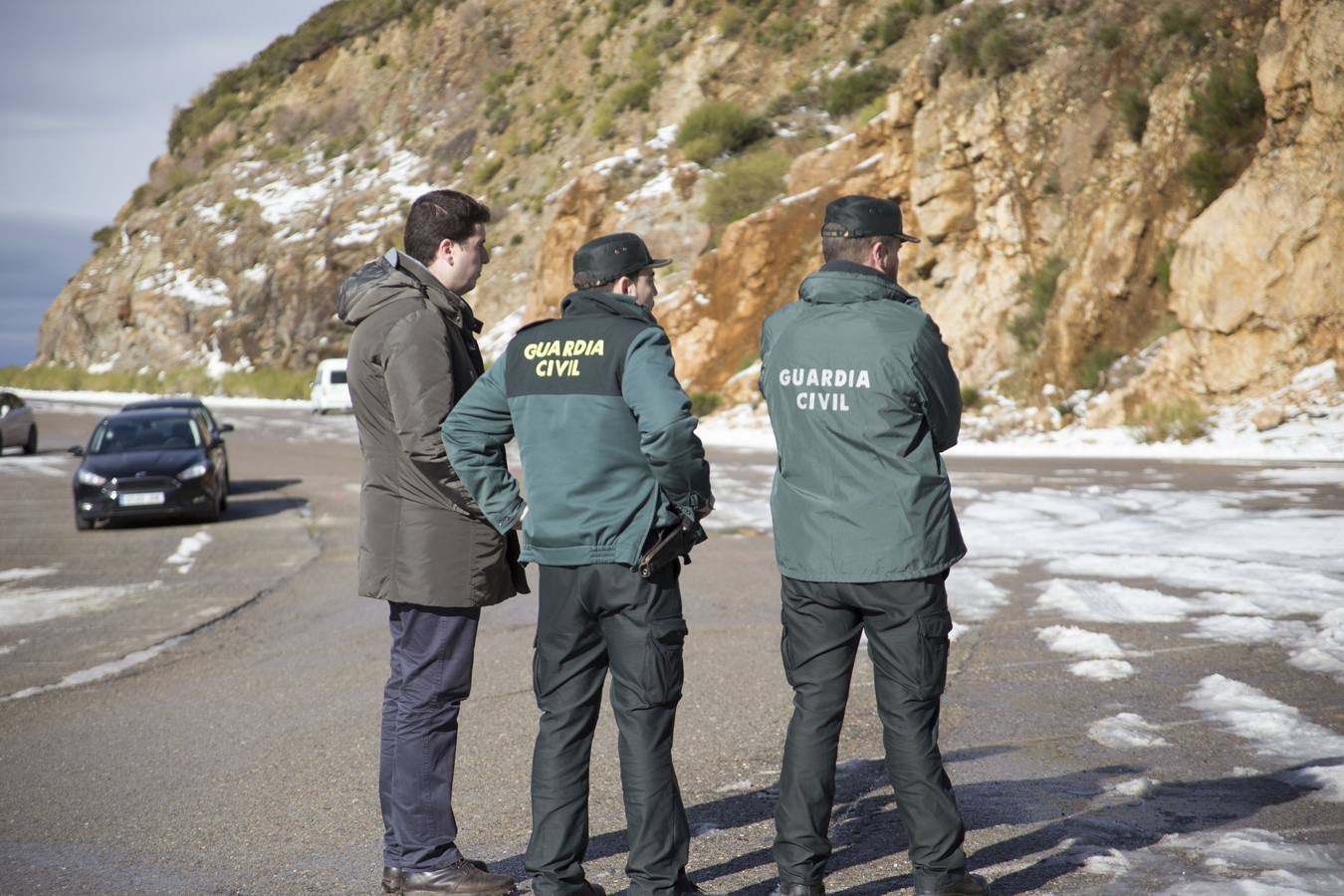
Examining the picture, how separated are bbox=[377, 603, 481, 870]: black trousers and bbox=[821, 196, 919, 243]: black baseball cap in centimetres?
171

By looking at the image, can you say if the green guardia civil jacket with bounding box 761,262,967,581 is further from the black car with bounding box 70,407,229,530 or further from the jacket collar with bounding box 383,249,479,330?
the black car with bounding box 70,407,229,530

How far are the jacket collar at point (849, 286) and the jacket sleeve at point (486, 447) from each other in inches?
39.9

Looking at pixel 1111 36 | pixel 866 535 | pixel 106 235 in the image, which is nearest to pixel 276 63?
pixel 106 235

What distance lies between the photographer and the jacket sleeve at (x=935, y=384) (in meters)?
3.90

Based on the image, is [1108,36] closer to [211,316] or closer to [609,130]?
[609,130]

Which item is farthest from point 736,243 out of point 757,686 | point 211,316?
point 211,316

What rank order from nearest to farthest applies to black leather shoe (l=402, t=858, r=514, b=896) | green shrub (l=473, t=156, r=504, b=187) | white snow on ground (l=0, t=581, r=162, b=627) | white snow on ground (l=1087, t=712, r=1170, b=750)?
black leather shoe (l=402, t=858, r=514, b=896), white snow on ground (l=1087, t=712, r=1170, b=750), white snow on ground (l=0, t=581, r=162, b=627), green shrub (l=473, t=156, r=504, b=187)

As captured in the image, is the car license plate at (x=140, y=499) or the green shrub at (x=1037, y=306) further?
the green shrub at (x=1037, y=306)

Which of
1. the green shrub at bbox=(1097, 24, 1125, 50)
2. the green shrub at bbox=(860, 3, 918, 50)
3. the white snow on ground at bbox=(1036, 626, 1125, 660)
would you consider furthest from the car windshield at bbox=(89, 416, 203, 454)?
the green shrub at bbox=(860, 3, 918, 50)

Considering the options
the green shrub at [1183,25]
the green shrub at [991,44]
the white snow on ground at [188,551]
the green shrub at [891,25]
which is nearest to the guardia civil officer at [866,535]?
the white snow on ground at [188,551]

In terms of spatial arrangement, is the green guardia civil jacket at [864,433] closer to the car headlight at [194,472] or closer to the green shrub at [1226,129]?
the car headlight at [194,472]

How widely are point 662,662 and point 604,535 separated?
1.35 ft

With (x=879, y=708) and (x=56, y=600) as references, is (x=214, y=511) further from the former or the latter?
(x=879, y=708)

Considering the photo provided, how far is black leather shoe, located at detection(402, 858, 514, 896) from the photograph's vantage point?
13.6 ft
